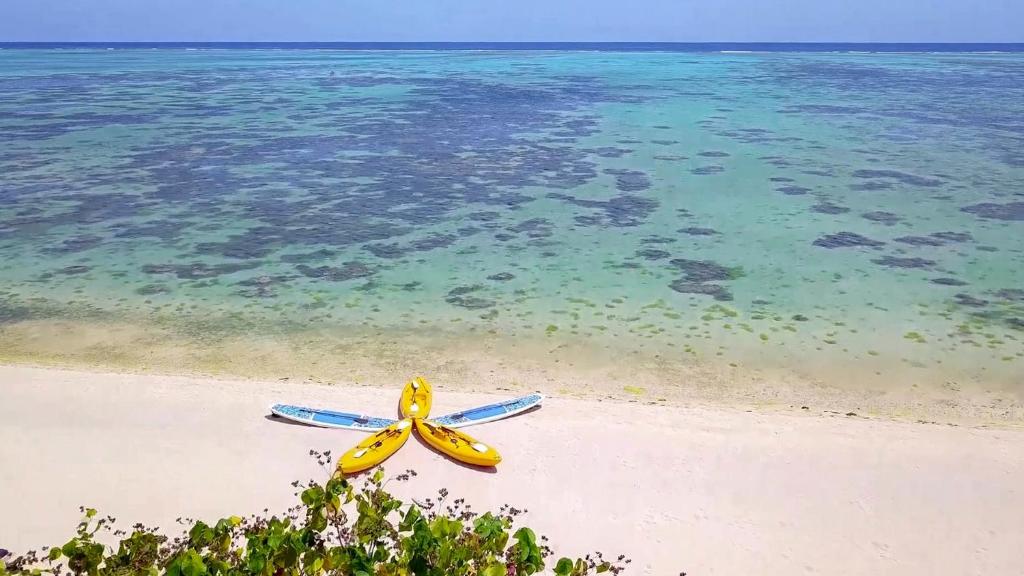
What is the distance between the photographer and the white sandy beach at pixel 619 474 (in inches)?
229

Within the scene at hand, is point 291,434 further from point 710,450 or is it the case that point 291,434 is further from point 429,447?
point 710,450

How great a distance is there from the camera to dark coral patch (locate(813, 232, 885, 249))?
13562mm

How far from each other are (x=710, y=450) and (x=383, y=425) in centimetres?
295

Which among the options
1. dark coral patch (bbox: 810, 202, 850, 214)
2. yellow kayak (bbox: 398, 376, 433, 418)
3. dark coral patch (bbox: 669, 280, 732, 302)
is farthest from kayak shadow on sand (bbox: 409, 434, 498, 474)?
dark coral patch (bbox: 810, 202, 850, 214)

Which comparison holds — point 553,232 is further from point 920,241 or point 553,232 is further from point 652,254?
point 920,241

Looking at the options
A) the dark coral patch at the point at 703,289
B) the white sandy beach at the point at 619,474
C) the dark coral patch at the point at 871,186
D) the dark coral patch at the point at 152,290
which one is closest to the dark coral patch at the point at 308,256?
the dark coral patch at the point at 152,290

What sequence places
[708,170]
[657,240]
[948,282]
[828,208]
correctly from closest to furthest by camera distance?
[948,282] → [657,240] → [828,208] → [708,170]

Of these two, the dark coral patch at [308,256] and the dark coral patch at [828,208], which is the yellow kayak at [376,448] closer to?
the dark coral patch at [308,256]

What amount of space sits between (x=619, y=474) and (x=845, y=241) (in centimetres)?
901

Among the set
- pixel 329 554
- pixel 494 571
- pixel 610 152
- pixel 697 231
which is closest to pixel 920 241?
pixel 697 231

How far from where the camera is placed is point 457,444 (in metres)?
6.84

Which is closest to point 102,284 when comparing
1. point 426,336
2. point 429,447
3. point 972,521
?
point 426,336

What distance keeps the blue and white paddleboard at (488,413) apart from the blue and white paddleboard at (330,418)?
1.75ft

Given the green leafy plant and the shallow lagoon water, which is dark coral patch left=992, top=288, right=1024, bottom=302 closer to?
the shallow lagoon water
